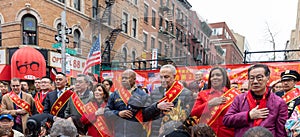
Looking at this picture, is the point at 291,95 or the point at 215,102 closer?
→ the point at 215,102

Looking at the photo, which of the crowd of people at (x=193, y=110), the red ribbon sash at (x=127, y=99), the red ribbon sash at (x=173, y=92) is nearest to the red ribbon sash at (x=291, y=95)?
the crowd of people at (x=193, y=110)

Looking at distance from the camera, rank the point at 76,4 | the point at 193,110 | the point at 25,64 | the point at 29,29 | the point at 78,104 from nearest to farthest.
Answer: the point at 193,110, the point at 78,104, the point at 25,64, the point at 29,29, the point at 76,4

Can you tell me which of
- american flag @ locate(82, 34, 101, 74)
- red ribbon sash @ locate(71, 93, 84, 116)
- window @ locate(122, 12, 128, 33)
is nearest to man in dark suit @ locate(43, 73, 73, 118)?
red ribbon sash @ locate(71, 93, 84, 116)

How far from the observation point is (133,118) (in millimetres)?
2367

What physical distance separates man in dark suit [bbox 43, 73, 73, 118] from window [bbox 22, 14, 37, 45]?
35.2 feet

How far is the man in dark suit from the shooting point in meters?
3.25

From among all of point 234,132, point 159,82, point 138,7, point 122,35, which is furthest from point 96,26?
point 234,132

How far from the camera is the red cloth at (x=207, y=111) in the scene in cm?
224

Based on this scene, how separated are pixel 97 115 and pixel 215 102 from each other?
4.26ft

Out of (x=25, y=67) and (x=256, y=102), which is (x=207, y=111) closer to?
(x=256, y=102)

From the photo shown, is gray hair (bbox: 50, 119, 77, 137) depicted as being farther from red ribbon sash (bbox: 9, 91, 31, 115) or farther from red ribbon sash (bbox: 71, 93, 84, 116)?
red ribbon sash (bbox: 9, 91, 31, 115)

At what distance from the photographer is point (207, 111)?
7.48 ft

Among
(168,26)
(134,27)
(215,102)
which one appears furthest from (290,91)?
(134,27)

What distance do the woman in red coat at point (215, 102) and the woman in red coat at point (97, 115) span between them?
109 centimetres
